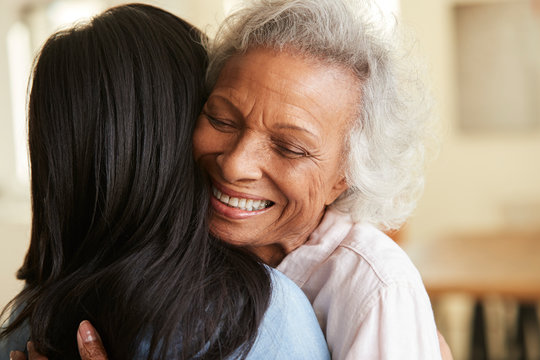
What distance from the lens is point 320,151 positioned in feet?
3.83

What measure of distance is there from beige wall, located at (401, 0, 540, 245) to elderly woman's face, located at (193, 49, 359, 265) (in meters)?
4.31

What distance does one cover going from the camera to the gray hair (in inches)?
44.7

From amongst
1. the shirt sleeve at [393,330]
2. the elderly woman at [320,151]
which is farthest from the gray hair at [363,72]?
the shirt sleeve at [393,330]

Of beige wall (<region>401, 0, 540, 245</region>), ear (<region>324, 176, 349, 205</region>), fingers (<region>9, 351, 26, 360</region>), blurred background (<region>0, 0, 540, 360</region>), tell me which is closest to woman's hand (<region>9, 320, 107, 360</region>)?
fingers (<region>9, 351, 26, 360</region>)

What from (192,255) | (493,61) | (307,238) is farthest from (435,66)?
(192,255)

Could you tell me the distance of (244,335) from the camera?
0.92m

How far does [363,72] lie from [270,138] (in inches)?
8.9

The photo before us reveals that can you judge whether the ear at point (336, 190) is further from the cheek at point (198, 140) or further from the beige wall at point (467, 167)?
the beige wall at point (467, 167)

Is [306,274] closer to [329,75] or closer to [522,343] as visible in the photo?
[329,75]

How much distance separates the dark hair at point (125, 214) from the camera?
3.07ft

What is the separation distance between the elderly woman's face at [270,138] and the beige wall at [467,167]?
14.1 feet

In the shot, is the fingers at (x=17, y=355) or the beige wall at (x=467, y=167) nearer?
the fingers at (x=17, y=355)

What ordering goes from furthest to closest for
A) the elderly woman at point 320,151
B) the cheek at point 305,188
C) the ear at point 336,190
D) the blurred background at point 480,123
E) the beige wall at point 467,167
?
the beige wall at point 467,167, the blurred background at point 480,123, the ear at point 336,190, the cheek at point 305,188, the elderly woman at point 320,151

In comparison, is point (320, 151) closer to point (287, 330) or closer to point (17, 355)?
point (287, 330)
